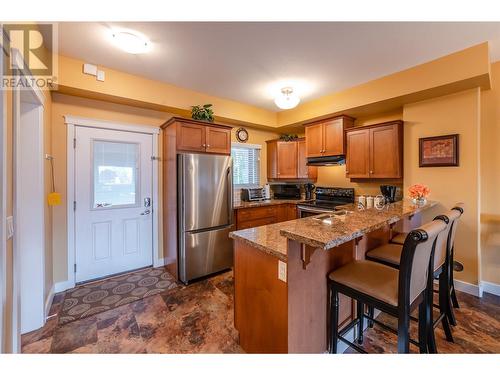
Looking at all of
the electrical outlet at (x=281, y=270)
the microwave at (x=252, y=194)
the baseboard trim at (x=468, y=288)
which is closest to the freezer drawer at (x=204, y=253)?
the microwave at (x=252, y=194)

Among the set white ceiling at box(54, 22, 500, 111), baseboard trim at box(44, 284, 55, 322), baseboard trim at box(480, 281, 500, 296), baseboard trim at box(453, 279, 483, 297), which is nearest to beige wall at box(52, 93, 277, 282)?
baseboard trim at box(44, 284, 55, 322)

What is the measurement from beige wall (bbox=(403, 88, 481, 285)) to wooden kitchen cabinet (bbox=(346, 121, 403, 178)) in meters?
0.23

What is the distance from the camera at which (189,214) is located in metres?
2.90

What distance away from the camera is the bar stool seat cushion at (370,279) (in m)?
1.25

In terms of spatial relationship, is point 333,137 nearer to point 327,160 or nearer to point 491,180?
point 327,160

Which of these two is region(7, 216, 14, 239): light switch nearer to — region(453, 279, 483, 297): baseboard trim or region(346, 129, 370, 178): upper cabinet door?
region(346, 129, 370, 178): upper cabinet door

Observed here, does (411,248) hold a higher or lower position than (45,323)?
higher

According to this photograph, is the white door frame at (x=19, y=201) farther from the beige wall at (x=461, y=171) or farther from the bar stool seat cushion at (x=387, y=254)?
the beige wall at (x=461, y=171)

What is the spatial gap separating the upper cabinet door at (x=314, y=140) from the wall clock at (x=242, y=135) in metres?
1.22

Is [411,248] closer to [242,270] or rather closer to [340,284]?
[340,284]

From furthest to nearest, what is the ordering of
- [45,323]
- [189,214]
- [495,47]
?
1. [189,214]
2. [495,47]
3. [45,323]

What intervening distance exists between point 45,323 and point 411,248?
122 inches
